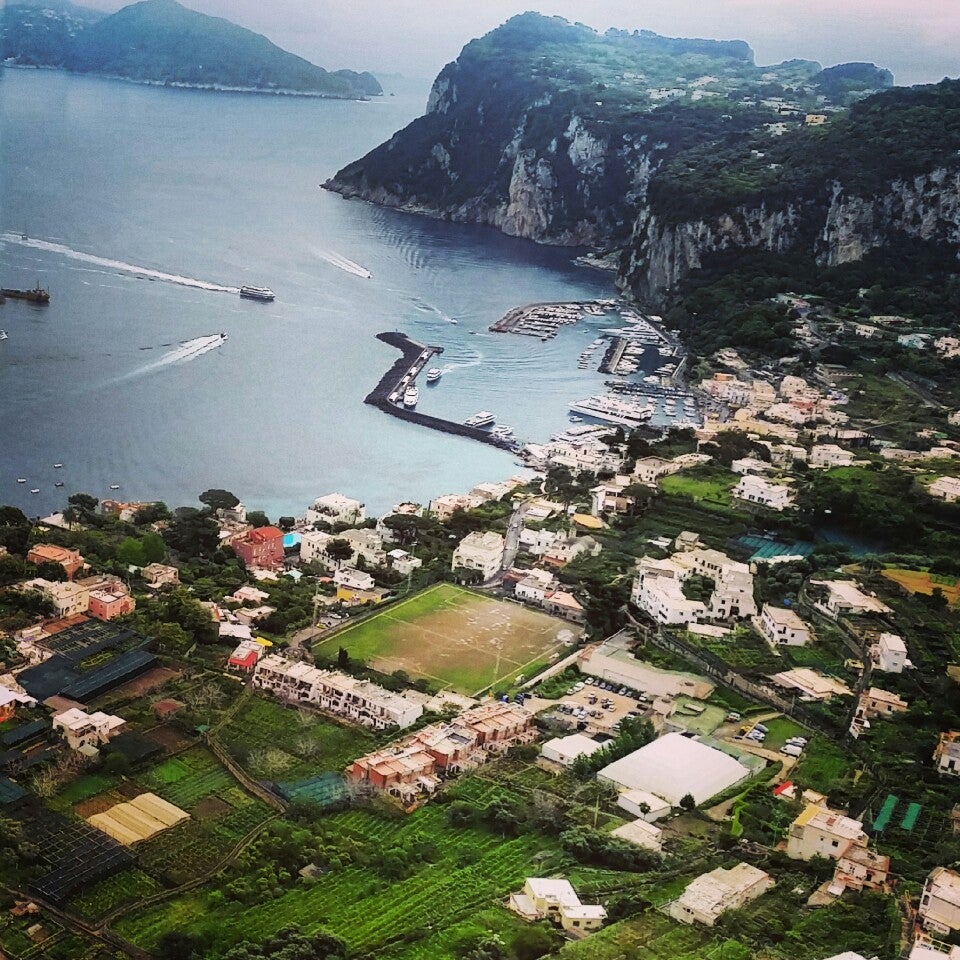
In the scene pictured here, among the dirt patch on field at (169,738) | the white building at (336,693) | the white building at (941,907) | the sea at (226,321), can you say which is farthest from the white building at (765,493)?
the dirt patch on field at (169,738)

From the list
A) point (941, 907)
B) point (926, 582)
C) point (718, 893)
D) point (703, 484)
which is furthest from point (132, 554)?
point (941, 907)

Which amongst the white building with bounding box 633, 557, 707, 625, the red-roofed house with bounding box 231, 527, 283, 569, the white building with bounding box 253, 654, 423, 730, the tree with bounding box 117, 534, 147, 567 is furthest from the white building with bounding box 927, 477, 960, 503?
the tree with bounding box 117, 534, 147, 567

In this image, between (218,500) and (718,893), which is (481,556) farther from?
(718,893)

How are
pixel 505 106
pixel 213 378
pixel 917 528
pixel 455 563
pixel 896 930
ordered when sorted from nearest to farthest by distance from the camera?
1. pixel 896 930
2. pixel 455 563
3. pixel 917 528
4. pixel 213 378
5. pixel 505 106

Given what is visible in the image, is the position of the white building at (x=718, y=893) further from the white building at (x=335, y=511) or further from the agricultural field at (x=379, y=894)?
the white building at (x=335, y=511)

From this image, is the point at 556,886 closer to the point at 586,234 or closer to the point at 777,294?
the point at 777,294

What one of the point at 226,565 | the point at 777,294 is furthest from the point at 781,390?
the point at 226,565
